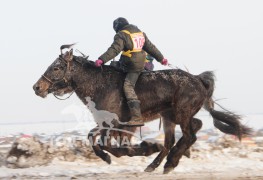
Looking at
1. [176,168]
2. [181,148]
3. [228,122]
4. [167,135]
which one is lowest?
[176,168]

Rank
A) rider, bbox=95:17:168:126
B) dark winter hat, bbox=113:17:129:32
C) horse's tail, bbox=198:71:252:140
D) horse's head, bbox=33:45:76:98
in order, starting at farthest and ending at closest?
horse's tail, bbox=198:71:252:140 → dark winter hat, bbox=113:17:129:32 → horse's head, bbox=33:45:76:98 → rider, bbox=95:17:168:126

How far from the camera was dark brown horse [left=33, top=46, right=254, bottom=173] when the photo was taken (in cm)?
882

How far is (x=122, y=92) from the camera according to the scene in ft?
29.1

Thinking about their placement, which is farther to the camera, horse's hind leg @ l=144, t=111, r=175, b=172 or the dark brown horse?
horse's hind leg @ l=144, t=111, r=175, b=172

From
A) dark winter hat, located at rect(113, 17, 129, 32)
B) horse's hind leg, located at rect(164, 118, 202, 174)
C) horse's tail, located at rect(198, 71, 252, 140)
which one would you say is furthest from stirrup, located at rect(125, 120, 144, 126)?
horse's tail, located at rect(198, 71, 252, 140)

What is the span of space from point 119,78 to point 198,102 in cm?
154

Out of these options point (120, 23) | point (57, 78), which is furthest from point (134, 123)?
point (120, 23)

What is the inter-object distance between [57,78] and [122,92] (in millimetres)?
1206

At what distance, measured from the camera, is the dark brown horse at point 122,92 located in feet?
28.9

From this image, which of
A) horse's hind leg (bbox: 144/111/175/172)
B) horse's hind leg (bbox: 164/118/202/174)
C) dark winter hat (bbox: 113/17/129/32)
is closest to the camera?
dark winter hat (bbox: 113/17/129/32)

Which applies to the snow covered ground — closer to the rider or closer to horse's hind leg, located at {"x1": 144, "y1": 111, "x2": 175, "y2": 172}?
horse's hind leg, located at {"x1": 144, "y1": 111, "x2": 175, "y2": 172}

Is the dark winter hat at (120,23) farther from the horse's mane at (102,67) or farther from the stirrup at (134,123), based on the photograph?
the stirrup at (134,123)

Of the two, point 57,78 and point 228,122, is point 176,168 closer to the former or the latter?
point 228,122

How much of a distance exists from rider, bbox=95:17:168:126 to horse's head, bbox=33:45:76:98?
0.60m
